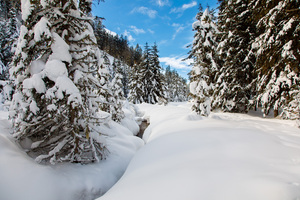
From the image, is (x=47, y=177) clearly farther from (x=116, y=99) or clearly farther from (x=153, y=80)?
(x=153, y=80)

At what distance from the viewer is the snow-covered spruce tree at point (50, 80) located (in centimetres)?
344

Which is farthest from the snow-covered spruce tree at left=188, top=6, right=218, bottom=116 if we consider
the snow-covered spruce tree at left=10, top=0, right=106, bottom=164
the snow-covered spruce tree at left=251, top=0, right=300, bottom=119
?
the snow-covered spruce tree at left=10, top=0, right=106, bottom=164

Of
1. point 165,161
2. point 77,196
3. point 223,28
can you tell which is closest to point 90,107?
point 77,196

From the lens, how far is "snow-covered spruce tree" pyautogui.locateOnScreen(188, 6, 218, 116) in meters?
8.66

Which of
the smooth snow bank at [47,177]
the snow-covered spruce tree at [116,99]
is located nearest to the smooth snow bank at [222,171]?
the smooth snow bank at [47,177]

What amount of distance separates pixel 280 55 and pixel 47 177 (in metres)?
10.8

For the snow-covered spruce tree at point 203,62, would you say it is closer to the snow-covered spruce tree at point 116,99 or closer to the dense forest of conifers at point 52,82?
the snow-covered spruce tree at point 116,99

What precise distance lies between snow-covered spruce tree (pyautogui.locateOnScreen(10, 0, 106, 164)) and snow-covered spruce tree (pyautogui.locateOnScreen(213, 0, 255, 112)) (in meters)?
11.0

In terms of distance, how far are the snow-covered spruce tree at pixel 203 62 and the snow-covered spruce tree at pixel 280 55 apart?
2.62m

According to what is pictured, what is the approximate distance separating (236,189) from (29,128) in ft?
16.1

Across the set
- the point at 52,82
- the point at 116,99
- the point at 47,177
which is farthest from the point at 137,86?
the point at 47,177

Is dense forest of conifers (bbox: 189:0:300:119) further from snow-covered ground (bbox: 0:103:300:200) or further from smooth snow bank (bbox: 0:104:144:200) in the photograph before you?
smooth snow bank (bbox: 0:104:144:200)

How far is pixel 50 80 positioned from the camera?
3.86m

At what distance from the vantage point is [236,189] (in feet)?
6.63
